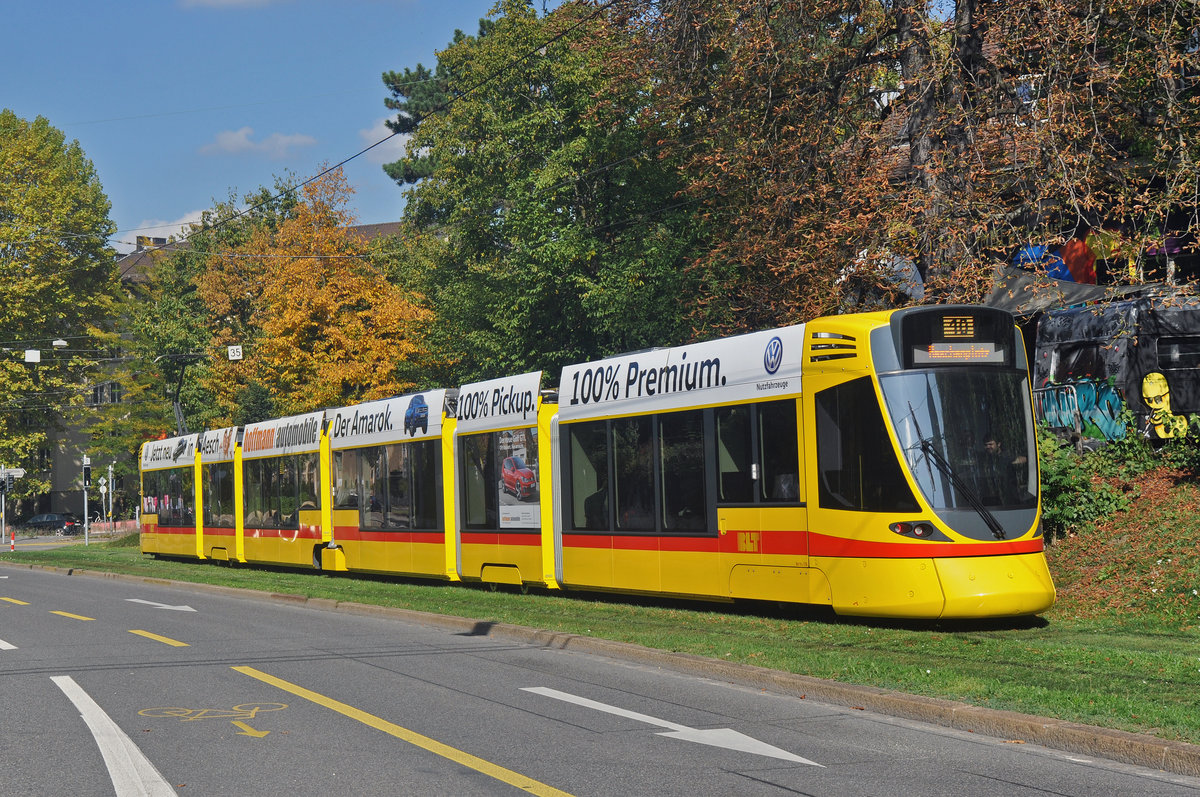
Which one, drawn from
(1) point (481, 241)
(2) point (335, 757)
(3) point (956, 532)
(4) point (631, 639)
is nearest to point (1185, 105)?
(3) point (956, 532)

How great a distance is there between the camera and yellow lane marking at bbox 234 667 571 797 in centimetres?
664

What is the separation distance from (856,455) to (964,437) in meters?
1.09

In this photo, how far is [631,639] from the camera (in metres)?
12.3

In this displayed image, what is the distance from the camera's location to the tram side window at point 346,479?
80.7 feet

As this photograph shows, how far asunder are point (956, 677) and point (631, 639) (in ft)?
12.5

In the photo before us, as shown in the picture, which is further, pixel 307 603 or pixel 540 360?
pixel 540 360

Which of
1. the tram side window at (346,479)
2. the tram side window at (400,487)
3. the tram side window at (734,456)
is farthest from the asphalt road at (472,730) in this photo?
the tram side window at (346,479)

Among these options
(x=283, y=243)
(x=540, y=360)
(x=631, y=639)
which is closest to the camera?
(x=631, y=639)

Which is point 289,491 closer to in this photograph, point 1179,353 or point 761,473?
point 761,473

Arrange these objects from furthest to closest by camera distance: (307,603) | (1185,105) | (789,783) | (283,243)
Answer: (283,243), (307,603), (1185,105), (789,783)

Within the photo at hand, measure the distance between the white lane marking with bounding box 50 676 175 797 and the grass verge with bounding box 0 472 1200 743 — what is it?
16.0ft

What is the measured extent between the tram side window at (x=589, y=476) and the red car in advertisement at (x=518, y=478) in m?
1.16

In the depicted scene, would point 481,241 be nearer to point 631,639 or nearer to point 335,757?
point 631,639

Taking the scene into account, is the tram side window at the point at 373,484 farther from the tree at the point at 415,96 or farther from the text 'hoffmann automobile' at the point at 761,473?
the tree at the point at 415,96
